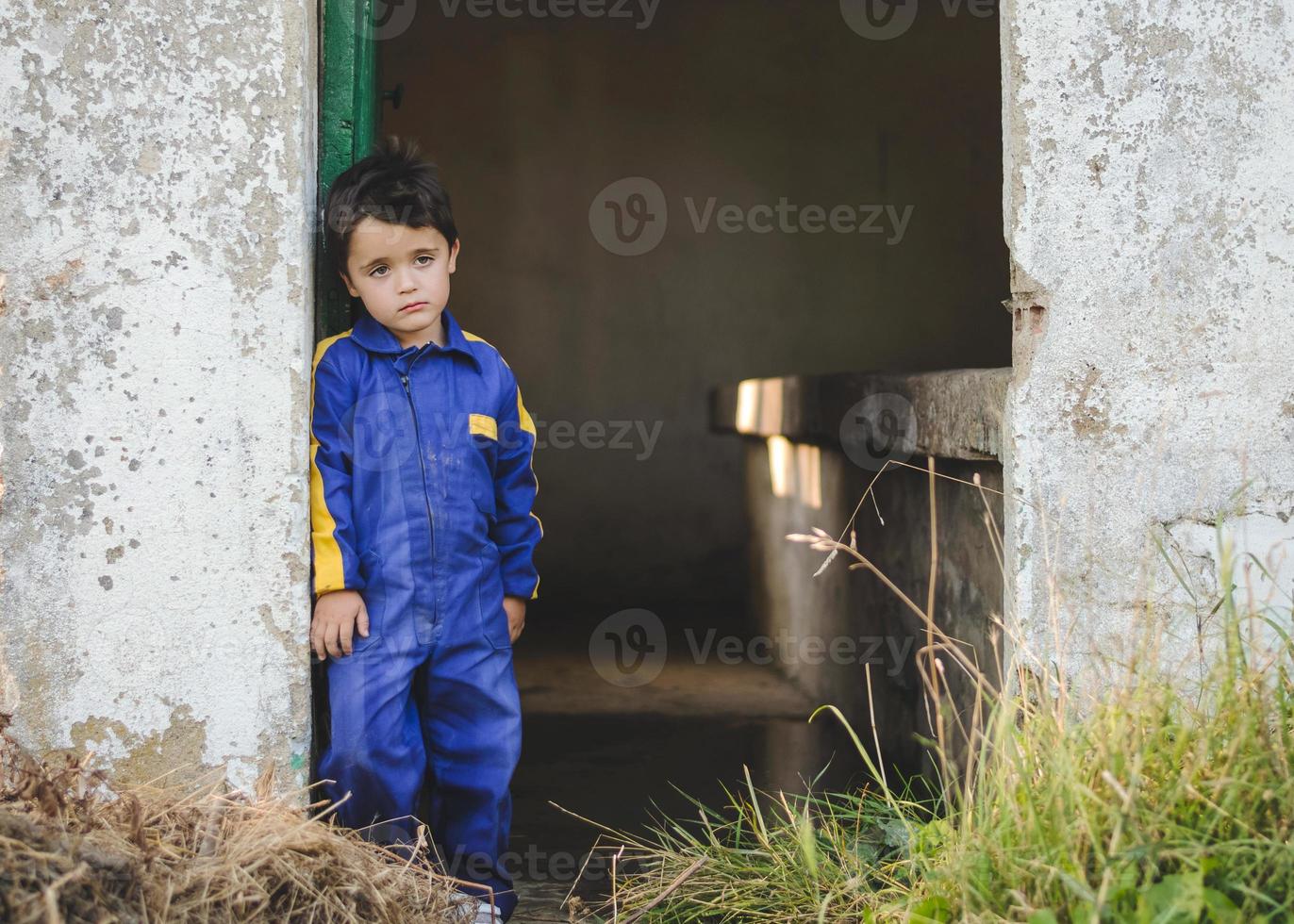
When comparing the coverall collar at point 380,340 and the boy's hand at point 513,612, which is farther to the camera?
the boy's hand at point 513,612

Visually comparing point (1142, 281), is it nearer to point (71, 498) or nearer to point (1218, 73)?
point (1218, 73)

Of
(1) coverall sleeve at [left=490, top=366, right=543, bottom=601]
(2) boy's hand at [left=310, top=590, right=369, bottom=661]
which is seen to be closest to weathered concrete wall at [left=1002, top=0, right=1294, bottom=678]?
(1) coverall sleeve at [left=490, top=366, right=543, bottom=601]

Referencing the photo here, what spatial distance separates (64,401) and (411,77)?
19.0 ft

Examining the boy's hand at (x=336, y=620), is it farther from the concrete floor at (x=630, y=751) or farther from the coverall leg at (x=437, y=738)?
the concrete floor at (x=630, y=751)

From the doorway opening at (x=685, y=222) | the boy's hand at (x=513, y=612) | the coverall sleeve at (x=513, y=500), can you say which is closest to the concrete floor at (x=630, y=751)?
the boy's hand at (x=513, y=612)

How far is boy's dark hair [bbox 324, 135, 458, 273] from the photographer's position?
213 cm

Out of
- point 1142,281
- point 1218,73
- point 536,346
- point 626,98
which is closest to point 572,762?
point 1142,281

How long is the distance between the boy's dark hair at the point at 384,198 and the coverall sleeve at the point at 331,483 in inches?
8.5

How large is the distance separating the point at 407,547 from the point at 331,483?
18 centimetres

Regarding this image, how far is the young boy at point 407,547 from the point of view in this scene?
213cm

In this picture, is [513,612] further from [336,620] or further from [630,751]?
[630,751]

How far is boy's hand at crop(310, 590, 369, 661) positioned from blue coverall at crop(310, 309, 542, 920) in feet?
0.08

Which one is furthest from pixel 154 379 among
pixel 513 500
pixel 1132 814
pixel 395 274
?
pixel 1132 814

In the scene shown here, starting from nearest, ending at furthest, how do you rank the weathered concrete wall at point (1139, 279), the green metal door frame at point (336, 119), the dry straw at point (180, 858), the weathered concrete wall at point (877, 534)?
the dry straw at point (180, 858) → the weathered concrete wall at point (1139, 279) → the green metal door frame at point (336, 119) → the weathered concrete wall at point (877, 534)
